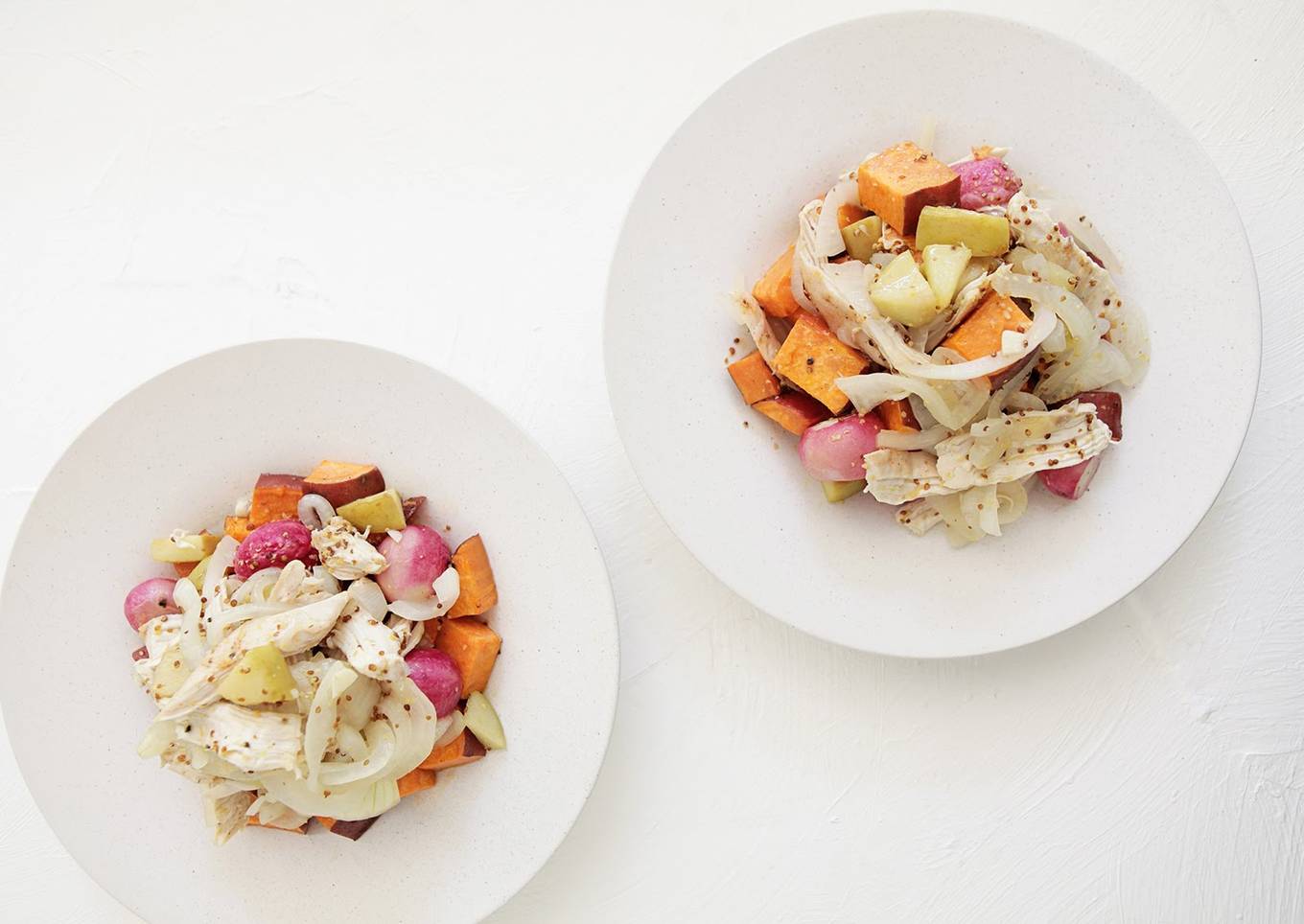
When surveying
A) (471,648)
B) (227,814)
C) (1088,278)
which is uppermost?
(1088,278)

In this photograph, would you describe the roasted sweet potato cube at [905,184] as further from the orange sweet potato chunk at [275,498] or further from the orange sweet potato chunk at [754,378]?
the orange sweet potato chunk at [275,498]

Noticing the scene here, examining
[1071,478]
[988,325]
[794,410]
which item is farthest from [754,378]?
[1071,478]

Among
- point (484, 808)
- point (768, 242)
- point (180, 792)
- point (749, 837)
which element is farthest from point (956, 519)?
point (180, 792)

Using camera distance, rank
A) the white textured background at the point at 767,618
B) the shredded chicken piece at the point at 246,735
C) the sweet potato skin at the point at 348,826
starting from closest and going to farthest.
A: the shredded chicken piece at the point at 246,735
the sweet potato skin at the point at 348,826
the white textured background at the point at 767,618

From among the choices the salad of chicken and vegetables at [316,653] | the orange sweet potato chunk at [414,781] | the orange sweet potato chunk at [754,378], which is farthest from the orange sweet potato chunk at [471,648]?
the orange sweet potato chunk at [754,378]

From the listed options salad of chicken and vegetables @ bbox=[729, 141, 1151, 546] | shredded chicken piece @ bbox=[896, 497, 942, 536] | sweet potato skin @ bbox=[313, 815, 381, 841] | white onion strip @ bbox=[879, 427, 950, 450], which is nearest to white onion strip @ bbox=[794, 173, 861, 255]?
salad of chicken and vegetables @ bbox=[729, 141, 1151, 546]

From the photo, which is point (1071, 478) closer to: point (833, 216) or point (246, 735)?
point (833, 216)

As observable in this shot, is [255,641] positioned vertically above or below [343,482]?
below
